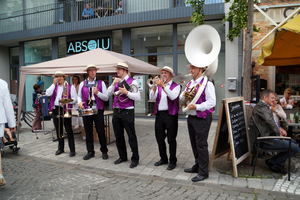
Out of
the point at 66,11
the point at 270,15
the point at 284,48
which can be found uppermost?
the point at 66,11

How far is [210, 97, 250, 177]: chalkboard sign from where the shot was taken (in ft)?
13.3

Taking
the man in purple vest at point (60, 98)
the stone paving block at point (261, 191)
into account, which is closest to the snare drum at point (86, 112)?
the man in purple vest at point (60, 98)

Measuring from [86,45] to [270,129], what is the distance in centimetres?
1046

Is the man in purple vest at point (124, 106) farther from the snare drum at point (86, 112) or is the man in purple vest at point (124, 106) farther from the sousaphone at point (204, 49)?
the sousaphone at point (204, 49)

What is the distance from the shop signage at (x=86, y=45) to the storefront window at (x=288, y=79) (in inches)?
303

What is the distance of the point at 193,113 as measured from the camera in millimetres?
3951

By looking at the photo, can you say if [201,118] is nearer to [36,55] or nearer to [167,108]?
[167,108]

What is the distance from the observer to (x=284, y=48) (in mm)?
6781

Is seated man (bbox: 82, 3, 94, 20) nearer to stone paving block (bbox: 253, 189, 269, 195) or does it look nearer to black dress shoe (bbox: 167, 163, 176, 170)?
black dress shoe (bbox: 167, 163, 176, 170)

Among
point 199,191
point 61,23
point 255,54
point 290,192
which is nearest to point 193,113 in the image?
point 199,191

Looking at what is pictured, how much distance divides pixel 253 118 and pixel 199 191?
1.68 meters

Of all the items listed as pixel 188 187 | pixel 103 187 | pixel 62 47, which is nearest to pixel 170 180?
pixel 188 187

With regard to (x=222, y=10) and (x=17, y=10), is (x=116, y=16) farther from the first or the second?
(x=17, y=10)

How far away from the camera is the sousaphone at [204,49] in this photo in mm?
Result: 3812
